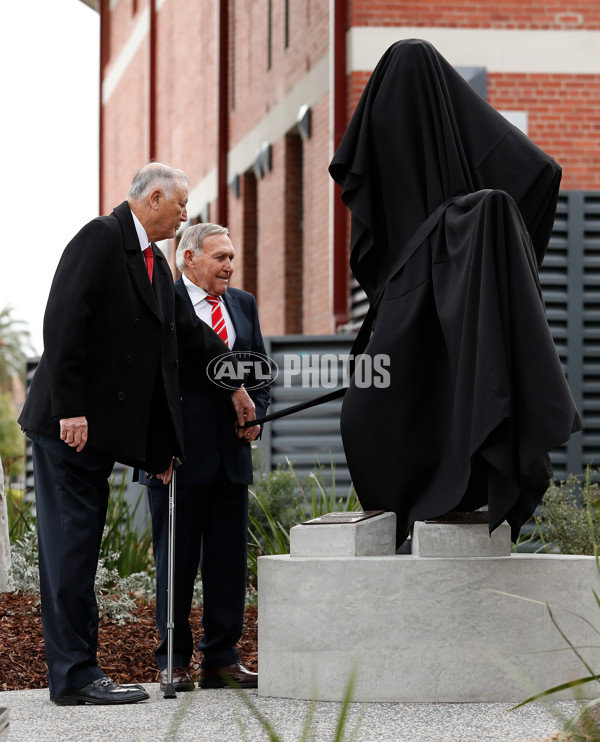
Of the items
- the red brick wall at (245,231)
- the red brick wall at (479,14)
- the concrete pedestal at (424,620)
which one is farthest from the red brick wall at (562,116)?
the concrete pedestal at (424,620)

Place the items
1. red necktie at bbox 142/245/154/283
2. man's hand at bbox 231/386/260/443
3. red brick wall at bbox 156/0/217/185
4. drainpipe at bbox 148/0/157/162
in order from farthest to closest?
drainpipe at bbox 148/0/157/162 < red brick wall at bbox 156/0/217/185 < man's hand at bbox 231/386/260/443 < red necktie at bbox 142/245/154/283

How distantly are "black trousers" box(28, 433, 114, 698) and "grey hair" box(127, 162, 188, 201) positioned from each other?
111cm

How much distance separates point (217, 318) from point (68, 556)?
146cm

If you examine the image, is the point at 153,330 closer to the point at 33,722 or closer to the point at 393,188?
the point at 393,188

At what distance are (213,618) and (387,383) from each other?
1.33 metres

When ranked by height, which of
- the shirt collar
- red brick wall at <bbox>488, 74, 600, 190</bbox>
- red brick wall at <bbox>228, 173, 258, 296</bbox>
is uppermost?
red brick wall at <bbox>488, 74, 600, 190</bbox>

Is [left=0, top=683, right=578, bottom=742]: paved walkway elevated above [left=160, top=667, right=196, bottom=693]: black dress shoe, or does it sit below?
above

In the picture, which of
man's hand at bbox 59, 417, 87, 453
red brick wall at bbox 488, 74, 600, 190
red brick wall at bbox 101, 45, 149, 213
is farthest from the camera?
red brick wall at bbox 101, 45, 149, 213

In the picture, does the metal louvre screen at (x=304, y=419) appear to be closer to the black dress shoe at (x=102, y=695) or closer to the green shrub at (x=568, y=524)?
the green shrub at (x=568, y=524)

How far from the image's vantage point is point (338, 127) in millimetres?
13844

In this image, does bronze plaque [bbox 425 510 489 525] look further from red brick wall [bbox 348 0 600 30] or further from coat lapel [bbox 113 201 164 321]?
red brick wall [bbox 348 0 600 30]

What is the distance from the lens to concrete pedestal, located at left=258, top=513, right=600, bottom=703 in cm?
482

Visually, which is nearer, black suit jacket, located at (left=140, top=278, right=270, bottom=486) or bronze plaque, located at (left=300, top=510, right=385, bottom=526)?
bronze plaque, located at (left=300, top=510, right=385, bottom=526)

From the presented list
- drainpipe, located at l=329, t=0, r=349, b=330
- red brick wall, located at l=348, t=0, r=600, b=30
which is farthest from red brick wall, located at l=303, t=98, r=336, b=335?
red brick wall, located at l=348, t=0, r=600, b=30
